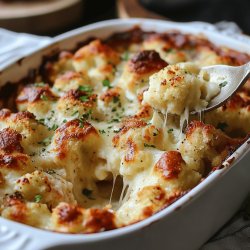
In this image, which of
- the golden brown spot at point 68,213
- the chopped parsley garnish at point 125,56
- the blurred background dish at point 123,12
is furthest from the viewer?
the blurred background dish at point 123,12

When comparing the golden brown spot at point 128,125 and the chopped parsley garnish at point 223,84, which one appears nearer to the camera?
the golden brown spot at point 128,125

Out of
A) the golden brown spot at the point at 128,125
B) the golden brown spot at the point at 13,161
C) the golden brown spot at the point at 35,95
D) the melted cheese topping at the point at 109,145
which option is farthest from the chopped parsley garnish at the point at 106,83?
the golden brown spot at the point at 13,161

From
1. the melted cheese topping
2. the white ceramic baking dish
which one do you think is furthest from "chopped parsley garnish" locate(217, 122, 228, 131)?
the white ceramic baking dish

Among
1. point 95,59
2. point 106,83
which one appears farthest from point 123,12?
point 106,83

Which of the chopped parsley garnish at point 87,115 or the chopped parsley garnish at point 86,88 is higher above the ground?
the chopped parsley garnish at point 87,115

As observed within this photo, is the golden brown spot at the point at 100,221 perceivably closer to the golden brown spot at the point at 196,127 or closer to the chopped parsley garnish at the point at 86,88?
the golden brown spot at the point at 196,127

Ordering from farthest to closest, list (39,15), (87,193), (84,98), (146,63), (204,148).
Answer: (39,15) < (146,63) < (84,98) < (87,193) < (204,148)

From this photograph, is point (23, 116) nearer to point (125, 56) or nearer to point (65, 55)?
point (65, 55)

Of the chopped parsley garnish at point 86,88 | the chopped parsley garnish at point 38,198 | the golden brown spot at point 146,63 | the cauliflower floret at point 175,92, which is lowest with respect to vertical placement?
the chopped parsley garnish at point 86,88

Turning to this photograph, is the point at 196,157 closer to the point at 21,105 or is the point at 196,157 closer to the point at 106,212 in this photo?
the point at 106,212

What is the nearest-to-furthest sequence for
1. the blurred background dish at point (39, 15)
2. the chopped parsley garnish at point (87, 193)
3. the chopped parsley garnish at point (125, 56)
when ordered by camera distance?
the chopped parsley garnish at point (87, 193) < the chopped parsley garnish at point (125, 56) < the blurred background dish at point (39, 15)
